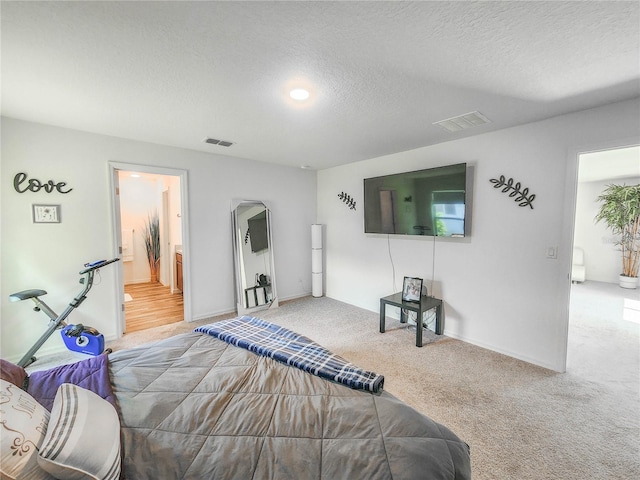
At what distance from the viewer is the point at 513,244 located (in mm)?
2848

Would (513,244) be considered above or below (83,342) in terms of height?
above

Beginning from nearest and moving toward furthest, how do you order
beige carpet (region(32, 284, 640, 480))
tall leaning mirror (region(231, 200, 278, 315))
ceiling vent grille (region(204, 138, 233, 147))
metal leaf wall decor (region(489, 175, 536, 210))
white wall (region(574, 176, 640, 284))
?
1. beige carpet (region(32, 284, 640, 480))
2. metal leaf wall decor (region(489, 175, 536, 210))
3. ceiling vent grille (region(204, 138, 233, 147))
4. tall leaning mirror (region(231, 200, 278, 315))
5. white wall (region(574, 176, 640, 284))

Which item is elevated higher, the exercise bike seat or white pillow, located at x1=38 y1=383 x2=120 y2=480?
the exercise bike seat

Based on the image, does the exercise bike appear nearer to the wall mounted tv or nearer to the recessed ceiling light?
the recessed ceiling light

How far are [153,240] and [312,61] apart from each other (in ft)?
19.3

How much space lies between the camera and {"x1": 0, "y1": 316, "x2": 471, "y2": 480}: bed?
2.95 feet

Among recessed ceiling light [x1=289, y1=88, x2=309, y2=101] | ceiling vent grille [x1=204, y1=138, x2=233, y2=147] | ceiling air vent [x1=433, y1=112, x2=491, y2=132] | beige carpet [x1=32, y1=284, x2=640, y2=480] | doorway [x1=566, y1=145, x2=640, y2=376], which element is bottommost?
beige carpet [x1=32, y1=284, x2=640, y2=480]

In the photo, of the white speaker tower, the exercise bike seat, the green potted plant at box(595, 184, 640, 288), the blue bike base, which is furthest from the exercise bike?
the green potted plant at box(595, 184, 640, 288)

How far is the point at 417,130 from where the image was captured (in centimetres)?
294

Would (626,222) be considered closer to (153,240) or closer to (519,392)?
(519,392)

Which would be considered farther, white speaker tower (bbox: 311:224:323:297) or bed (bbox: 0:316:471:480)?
white speaker tower (bbox: 311:224:323:297)

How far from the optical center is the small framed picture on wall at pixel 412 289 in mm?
3387

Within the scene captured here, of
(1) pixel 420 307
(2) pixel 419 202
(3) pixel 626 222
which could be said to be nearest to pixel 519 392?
(1) pixel 420 307

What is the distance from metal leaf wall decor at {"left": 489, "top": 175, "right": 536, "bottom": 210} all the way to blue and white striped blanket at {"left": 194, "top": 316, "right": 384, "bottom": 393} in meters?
2.48
